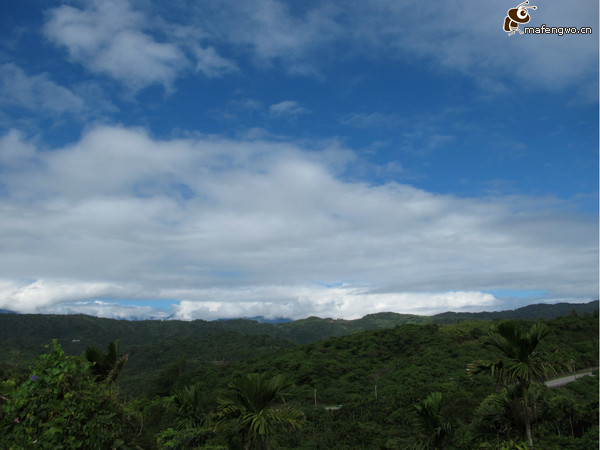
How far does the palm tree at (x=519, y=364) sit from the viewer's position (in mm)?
10672

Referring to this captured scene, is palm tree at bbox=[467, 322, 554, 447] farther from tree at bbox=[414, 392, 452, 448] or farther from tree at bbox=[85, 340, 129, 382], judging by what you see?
tree at bbox=[85, 340, 129, 382]

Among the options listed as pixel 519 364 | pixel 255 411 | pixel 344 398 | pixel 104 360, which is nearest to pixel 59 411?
pixel 255 411

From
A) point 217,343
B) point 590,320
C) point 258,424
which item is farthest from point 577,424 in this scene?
point 217,343

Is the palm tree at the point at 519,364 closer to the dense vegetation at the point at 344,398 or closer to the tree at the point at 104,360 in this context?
the dense vegetation at the point at 344,398

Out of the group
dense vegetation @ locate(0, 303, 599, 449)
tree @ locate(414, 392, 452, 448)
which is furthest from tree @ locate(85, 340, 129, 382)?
tree @ locate(414, 392, 452, 448)

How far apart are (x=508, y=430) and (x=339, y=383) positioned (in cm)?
5446

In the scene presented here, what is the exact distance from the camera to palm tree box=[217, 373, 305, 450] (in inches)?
443

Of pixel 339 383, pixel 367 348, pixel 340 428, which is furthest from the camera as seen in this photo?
pixel 367 348

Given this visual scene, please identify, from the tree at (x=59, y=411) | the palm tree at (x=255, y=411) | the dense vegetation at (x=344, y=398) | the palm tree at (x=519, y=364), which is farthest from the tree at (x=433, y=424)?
the tree at (x=59, y=411)

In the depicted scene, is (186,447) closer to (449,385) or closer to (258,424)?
(258,424)

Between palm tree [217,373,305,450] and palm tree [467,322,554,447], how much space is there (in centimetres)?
604

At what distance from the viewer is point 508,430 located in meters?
11.4

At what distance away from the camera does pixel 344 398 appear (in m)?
54.0

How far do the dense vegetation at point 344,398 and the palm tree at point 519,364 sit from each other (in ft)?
0.17
